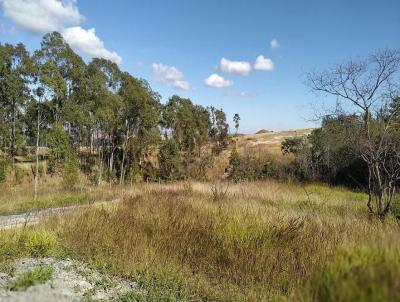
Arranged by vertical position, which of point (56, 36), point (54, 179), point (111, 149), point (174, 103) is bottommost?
point (54, 179)

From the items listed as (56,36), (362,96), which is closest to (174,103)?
(56,36)

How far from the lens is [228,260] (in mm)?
5922

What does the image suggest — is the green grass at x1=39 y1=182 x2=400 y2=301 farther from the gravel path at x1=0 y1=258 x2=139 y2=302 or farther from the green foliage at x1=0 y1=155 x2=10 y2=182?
the green foliage at x1=0 y1=155 x2=10 y2=182

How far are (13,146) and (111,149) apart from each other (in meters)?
12.1

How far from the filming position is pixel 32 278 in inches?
194

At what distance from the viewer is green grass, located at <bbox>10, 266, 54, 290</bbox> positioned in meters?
4.80

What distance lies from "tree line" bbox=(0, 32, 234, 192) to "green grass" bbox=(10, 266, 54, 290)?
92.5 ft

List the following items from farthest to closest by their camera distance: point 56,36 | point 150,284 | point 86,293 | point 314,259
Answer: point 56,36, point 314,259, point 150,284, point 86,293

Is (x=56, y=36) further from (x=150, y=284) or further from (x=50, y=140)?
(x=150, y=284)

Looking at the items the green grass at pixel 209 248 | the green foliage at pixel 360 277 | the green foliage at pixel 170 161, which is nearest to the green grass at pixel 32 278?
the green grass at pixel 209 248

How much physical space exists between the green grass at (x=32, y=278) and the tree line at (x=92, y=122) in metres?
28.2

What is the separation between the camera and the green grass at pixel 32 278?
189 inches

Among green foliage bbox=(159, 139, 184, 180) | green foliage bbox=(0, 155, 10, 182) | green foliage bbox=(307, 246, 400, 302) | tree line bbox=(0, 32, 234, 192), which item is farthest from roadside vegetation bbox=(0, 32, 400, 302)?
green foliage bbox=(159, 139, 184, 180)

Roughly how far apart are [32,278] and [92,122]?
3832 centimetres
